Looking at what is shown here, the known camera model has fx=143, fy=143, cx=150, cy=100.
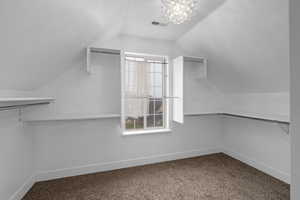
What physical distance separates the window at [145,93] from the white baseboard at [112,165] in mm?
546

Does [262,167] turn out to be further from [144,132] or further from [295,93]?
[295,93]

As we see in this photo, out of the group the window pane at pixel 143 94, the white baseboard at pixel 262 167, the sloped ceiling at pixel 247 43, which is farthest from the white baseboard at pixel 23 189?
the white baseboard at pixel 262 167

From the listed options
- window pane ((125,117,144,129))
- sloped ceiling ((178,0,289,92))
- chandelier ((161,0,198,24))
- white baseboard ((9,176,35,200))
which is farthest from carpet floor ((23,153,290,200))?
chandelier ((161,0,198,24))

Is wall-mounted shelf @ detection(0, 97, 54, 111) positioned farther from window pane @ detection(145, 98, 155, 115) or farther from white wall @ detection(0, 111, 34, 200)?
window pane @ detection(145, 98, 155, 115)

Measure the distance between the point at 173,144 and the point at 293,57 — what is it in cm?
268

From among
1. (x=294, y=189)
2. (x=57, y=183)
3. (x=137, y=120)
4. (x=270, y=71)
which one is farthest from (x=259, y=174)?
(x=57, y=183)

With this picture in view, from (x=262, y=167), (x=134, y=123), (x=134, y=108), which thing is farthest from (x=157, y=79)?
(x=262, y=167)

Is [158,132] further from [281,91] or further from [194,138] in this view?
[281,91]

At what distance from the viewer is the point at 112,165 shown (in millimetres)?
2562

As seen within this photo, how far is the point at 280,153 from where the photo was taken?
225 centimetres

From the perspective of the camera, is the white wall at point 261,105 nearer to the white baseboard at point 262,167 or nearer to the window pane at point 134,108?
the white baseboard at point 262,167

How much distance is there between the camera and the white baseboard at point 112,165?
2.26 metres

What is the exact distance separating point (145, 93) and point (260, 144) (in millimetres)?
2290

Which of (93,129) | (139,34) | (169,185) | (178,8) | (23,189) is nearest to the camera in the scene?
(178,8)
